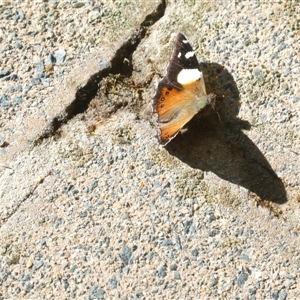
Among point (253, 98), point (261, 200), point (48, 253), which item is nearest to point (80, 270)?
point (48, 253)

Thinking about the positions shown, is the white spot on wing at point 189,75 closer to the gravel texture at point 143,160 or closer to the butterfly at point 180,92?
the butterfly at point 180,92

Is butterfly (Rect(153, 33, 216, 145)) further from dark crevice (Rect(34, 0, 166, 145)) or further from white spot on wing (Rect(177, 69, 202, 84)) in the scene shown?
dark crevice (Rect(34, 0, 166, 145))

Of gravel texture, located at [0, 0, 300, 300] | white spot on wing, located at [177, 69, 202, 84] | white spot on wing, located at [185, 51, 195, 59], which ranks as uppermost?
white spot on wing, located at [185, 51, 195, 59]

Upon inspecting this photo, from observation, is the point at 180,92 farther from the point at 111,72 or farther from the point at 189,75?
the point at 111,72

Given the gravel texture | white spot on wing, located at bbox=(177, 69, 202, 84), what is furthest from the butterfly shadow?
white spot on wing, located at bbox=(177, 69, 202, 84)

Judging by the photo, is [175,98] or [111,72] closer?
[175,98]

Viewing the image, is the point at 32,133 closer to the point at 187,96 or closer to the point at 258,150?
the point at 187,96

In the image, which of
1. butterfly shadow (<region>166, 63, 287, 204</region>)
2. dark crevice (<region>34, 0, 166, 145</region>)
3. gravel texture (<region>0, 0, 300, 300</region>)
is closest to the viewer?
gravel texture (<region>0, 0, 300, 300</region>)

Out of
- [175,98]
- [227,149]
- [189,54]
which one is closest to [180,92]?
[175,98]
